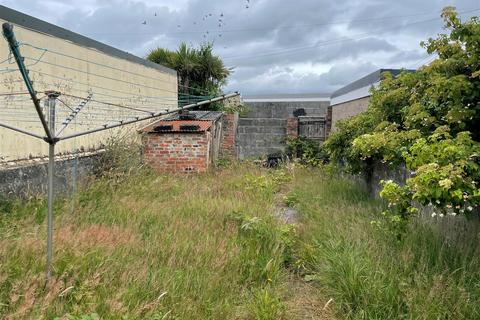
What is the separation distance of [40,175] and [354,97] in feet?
24.5

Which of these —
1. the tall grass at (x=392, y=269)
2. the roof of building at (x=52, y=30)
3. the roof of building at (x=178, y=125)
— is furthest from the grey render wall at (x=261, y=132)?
the tall grass at (x=392, y=269)

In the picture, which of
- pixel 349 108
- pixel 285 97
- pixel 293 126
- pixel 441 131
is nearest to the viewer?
pixel 441 131

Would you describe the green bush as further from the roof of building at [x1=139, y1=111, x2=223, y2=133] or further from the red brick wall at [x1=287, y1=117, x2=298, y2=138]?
the red brick wall at [x1=287, y1=117, x2=298, y2=138]

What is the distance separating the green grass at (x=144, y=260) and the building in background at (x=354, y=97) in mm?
Answer: 4468

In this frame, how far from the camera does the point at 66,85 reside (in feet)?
22.0

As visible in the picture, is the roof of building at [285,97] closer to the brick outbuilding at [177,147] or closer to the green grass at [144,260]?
the brick outbuilding at [177,147]

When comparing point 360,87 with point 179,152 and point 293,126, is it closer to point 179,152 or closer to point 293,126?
point 293,126

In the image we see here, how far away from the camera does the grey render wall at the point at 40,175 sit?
5.19m

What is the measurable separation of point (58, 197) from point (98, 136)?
2542 millimetres

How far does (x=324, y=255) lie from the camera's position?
12.7ft

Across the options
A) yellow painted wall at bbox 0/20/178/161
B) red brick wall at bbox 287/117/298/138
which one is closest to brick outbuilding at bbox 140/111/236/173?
yellow painted wall at bbox 0/20/178/161

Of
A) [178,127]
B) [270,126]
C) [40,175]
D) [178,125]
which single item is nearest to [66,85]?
[40,175]

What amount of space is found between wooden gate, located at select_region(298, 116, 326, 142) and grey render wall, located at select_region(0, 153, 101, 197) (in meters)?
7.18

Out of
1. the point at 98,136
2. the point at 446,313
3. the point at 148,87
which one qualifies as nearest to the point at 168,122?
the point at 148,87
